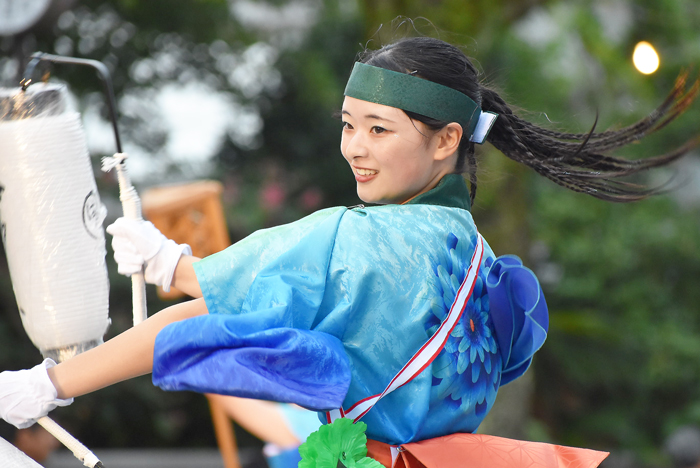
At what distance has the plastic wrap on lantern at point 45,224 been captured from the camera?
125 centimetres

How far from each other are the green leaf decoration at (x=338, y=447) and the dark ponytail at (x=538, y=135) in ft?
1.83

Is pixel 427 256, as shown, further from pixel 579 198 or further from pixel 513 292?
pixel 579 198

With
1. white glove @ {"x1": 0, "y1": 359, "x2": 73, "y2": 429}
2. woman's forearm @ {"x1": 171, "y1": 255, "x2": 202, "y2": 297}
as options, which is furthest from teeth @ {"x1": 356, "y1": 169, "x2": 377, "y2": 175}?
white glove @ {"x1": 0, "y1": 359, "x2": 73, "y2": 429}

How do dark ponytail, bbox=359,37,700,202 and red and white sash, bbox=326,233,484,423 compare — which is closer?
red and white sash, bbox=326,233,484,423

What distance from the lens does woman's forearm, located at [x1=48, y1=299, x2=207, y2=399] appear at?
1116 millimetres

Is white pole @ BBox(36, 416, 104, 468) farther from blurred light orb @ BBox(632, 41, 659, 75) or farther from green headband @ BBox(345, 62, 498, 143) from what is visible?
blurred light orb @ BBox(632, 41, 659, 75)

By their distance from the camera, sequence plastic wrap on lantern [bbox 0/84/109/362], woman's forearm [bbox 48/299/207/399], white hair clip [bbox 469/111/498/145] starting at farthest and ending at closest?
white hair clip [bbox 469/111/498/145]
plastic wrap on lantern [bbox 0/84/109/362]
woman's forearm [bbox 48/299/207/399]

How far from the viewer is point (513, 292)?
1305 mm

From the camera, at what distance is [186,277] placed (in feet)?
4.20

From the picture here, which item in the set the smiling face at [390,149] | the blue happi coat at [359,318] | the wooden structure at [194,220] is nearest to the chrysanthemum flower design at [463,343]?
the blue happi coat at [359,318]

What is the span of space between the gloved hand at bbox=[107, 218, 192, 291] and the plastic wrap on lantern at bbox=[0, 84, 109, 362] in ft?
0.22

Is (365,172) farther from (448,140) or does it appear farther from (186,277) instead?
(186,277)

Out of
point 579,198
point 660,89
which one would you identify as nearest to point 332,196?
point 579,198

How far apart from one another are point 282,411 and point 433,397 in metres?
1.75
